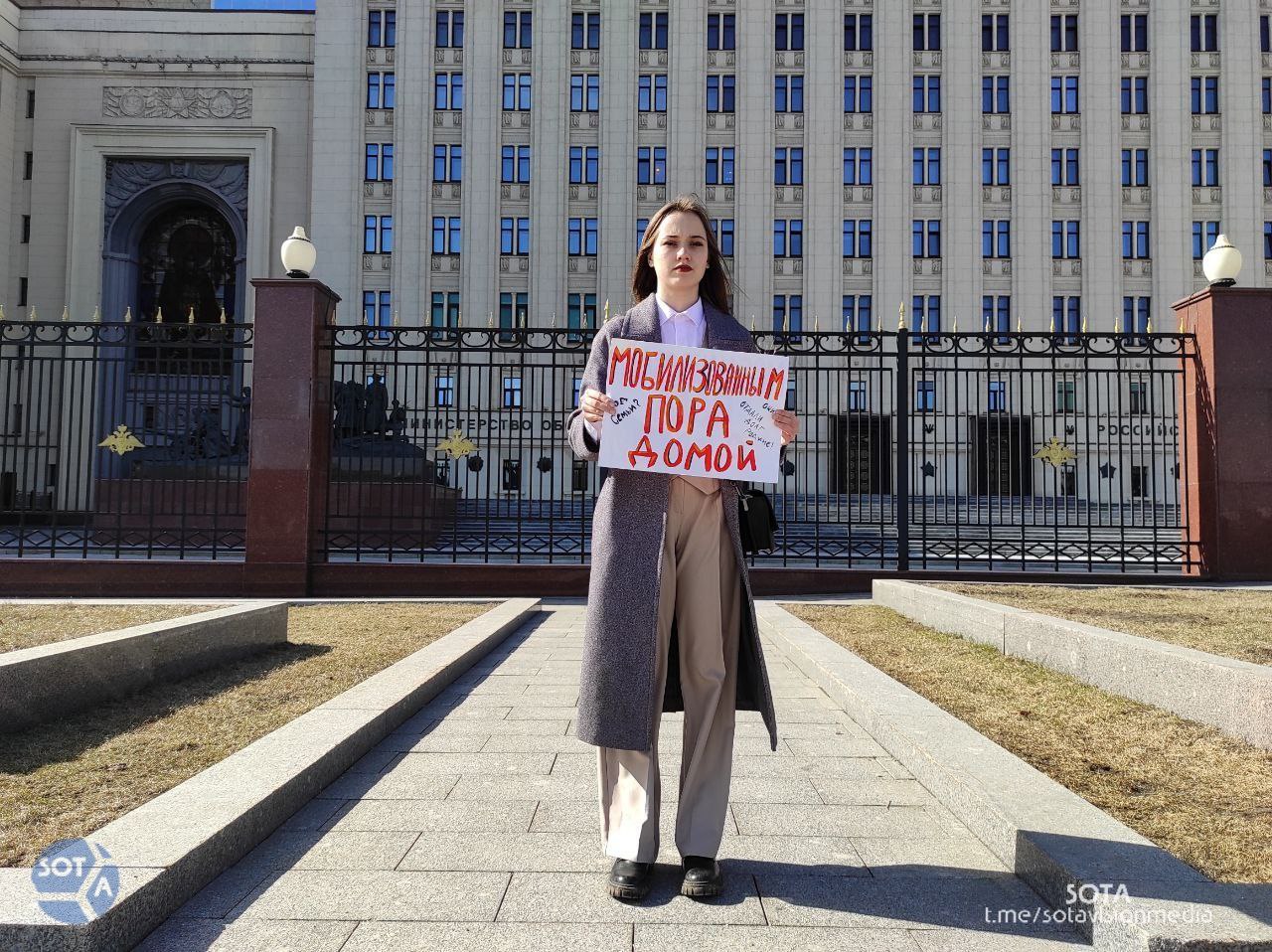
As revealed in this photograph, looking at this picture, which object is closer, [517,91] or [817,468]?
[817,468]

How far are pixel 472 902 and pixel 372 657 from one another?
3.88m

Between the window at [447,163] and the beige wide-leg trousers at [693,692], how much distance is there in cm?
3538

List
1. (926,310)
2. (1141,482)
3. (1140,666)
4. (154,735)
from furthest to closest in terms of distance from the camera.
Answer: (926,310) < (1141,482) < (1140,666) < (154,735)

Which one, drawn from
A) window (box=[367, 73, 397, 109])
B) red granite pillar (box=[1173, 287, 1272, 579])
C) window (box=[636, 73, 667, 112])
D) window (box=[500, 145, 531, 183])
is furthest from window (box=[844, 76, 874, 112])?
red granite pillar (box=[1173, 287, 1272, 579])

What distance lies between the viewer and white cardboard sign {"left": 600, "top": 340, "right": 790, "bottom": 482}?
297cm

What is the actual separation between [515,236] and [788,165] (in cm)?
1110

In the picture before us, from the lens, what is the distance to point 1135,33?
3550cm

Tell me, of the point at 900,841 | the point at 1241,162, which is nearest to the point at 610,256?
the point at 1241,162

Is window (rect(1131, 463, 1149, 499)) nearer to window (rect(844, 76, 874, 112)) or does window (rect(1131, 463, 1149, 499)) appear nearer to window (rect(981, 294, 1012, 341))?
window (rect(981, 294, 1012, 341))

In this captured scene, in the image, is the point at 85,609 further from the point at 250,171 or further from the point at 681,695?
the point at 250,171

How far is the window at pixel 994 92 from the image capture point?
35.5 m

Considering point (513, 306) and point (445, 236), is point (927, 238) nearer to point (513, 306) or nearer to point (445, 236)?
point (513, 306)


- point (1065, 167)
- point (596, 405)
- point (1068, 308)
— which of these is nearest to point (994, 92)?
point (1065, 167)

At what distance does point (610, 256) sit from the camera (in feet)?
117
